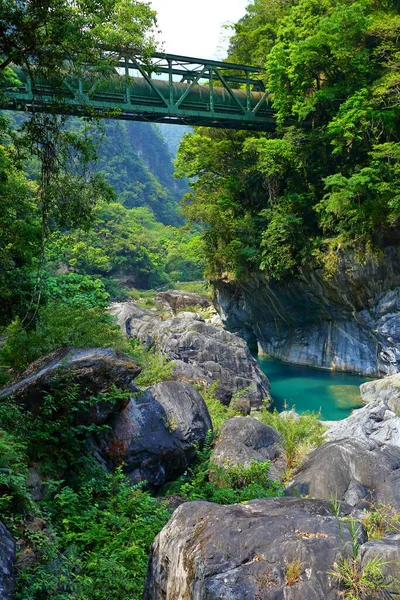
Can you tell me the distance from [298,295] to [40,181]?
1506 cm

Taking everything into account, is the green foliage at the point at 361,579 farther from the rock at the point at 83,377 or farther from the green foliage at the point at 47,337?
the green foliage at the point at 47,337

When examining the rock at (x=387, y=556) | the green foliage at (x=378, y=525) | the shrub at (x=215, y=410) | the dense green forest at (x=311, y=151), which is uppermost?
the dense green forest at (x=311, y=151)

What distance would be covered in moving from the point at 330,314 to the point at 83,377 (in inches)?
595

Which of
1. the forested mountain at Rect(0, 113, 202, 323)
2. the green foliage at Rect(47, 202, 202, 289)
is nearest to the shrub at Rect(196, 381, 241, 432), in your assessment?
the forested mountain at Rect(0, 113, 202, 323)

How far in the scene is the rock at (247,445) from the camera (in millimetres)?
6812

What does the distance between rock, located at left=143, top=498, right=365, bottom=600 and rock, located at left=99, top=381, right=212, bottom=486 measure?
114 inches

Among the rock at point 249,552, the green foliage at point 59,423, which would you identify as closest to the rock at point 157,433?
the green foliage at point 59,423

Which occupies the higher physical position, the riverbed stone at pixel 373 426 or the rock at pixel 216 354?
the riverbed stone at pixel 373 426

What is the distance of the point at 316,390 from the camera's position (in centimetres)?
1716

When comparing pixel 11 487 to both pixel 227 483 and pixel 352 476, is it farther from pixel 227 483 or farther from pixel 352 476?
pixel 352 476

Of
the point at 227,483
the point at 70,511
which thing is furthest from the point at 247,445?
the point at 70,511

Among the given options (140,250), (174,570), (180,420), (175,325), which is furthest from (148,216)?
(174,570)

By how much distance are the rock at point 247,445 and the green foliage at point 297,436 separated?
137 mm

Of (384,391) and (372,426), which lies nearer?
(372,426)
